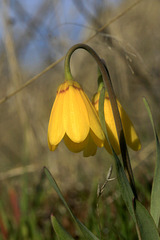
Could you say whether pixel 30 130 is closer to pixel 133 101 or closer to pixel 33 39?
pixel 33 39

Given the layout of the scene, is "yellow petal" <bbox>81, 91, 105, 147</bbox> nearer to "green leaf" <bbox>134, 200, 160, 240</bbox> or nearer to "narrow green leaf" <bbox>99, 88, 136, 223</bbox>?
"narrow green leaf" <bbox>99, 88, 136, 223</bbox>

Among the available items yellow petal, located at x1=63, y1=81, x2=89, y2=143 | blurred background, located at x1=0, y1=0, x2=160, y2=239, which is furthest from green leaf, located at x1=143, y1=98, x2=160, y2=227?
blurred background, located at x1=0, y1=0, x2=160, y2=239

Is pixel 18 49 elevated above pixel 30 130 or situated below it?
above

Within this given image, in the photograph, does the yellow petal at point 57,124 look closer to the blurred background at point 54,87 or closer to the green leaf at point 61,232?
the green leaf at point 61,232

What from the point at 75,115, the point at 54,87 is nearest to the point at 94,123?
the point at 75,115

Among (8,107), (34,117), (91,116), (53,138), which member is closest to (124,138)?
(91,116)

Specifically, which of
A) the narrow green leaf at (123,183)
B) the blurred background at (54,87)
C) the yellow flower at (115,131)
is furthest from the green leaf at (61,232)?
A: the blurred background at (54,87)
